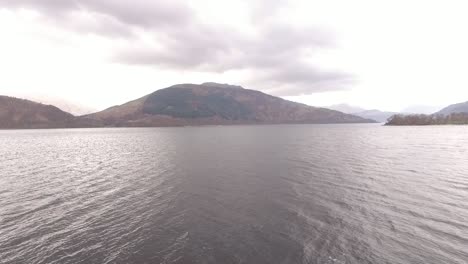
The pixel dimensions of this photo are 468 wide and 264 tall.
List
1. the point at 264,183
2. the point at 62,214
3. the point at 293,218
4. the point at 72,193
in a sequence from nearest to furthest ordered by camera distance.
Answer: the point at 293,218 < the point at 62,214 < the point at 72,193 < the point at 264,183

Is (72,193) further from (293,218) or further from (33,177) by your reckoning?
(293,218)

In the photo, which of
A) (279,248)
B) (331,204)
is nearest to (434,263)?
(279,248)

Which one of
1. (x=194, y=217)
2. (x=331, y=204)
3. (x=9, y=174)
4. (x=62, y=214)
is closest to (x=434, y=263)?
(x=331, y=204)

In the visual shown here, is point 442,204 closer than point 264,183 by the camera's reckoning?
Yes

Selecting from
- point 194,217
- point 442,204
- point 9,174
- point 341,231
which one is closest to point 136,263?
point 194,217

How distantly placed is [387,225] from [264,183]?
23.8 meters

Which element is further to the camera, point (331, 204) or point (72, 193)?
point (72, 193)

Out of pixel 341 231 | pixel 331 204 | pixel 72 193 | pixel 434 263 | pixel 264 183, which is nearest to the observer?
pixel 434 263

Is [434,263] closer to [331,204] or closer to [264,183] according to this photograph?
[331,204]

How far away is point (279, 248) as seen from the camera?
23375mm

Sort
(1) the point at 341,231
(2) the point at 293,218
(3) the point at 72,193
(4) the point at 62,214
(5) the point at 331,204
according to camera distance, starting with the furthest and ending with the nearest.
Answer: (3) the point at 72,193 < (5) the point at 331,204 < (4) the point at 62,214 < (2) the point at 293,218 < (1) the point at 341,231

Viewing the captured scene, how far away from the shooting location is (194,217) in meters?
31.7

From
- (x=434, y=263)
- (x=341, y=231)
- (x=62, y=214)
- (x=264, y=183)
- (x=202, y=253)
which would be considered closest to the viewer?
(x=434, y=263)

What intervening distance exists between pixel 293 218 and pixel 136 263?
60.1 feet
